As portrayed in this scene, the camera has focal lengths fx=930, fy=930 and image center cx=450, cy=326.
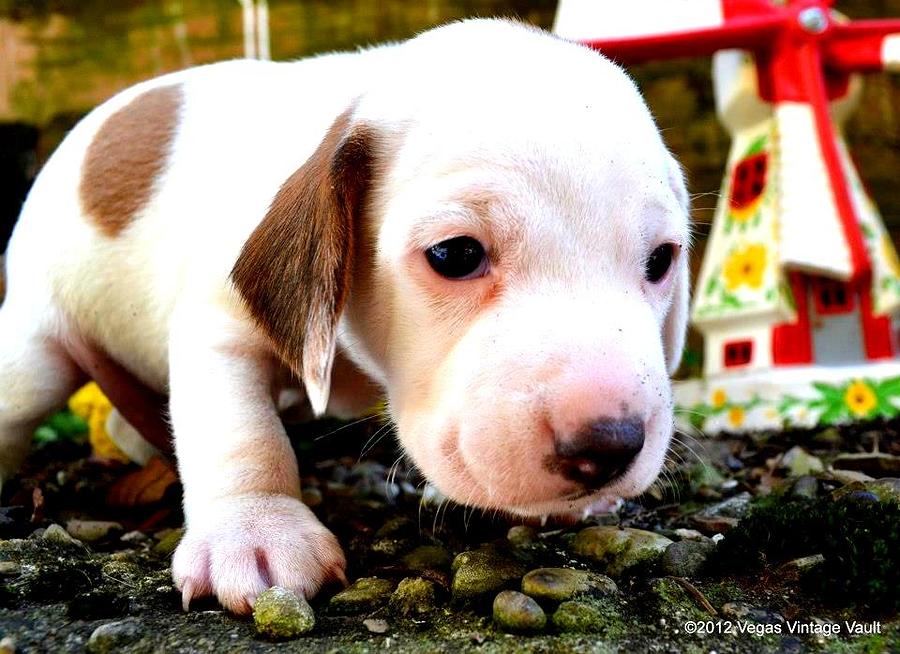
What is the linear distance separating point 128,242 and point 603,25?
2680 millimetres

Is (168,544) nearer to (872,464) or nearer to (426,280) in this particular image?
(426,280)

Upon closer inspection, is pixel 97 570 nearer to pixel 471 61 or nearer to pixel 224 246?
pixel 224 246

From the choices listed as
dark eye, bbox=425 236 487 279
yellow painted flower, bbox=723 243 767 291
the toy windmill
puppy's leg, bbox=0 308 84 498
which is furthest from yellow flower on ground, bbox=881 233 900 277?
puppy's leg, bbox=0 308 84 498

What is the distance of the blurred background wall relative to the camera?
691 cm

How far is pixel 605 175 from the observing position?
6.48 feet

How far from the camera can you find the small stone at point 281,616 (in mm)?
1740

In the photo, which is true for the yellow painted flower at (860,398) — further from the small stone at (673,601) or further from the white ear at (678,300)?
the small stone at (673,601)

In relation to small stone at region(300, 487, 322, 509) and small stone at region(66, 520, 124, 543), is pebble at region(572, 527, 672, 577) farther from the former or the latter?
small stone at region(66, 520, 124, 543)

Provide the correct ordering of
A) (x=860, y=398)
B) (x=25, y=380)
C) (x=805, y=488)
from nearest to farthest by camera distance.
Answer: (x=805, y=488) → (x=25, y=380) → (x=860, y=398)

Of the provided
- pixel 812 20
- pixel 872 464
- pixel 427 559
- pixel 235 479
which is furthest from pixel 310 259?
pixel 812 20

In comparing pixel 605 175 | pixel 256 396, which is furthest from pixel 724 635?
pixel 256 396

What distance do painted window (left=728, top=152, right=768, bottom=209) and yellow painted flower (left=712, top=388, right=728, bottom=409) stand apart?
3.09 feet

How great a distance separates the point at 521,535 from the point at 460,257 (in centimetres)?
83

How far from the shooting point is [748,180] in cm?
480
